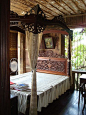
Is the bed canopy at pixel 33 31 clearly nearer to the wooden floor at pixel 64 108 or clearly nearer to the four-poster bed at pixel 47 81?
the four-poster bed at pixel 47 81

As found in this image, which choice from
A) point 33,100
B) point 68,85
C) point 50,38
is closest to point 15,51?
point 50,38

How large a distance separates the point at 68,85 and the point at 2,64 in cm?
391

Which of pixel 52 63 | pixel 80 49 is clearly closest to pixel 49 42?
pixel 52 63

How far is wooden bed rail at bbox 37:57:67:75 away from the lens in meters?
4.91

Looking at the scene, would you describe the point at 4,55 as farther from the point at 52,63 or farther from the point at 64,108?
the point at 52,63

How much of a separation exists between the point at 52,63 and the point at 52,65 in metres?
0.08

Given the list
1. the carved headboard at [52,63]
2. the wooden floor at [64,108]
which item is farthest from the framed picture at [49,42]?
the wooden floor at [64,108]

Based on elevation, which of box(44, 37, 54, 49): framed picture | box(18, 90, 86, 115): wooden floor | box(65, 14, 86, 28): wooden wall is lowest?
box(18, 90, 86, 115): wooden floor

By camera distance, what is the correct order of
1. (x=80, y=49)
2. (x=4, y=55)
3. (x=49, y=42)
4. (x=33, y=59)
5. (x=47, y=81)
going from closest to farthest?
(x=4, y=55), (x=33, y=59), (x=47, y=81), (x=80, y=49), (x=49, y=42)

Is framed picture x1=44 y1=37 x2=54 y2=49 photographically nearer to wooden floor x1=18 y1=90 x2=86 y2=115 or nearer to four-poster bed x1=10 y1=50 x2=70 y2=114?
four-poster bed x1=10 y1=50 x2=70 y2=114

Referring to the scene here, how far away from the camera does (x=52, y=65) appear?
520 centimetres

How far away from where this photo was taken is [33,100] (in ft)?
8.67

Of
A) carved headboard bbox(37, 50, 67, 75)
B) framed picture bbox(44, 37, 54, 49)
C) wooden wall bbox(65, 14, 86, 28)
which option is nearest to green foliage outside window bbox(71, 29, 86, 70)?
wooden wall bbox(65, 14, 86, 28)

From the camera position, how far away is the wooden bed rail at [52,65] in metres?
4.91
